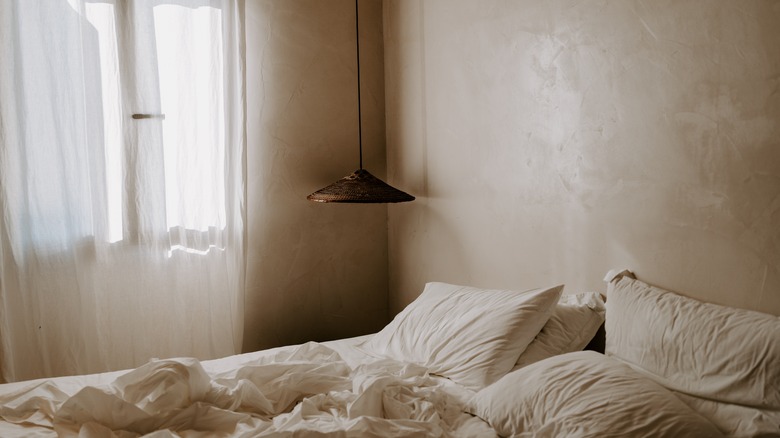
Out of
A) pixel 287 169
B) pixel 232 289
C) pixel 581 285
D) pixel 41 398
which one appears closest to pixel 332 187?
pixel 287 169

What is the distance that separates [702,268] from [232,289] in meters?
2.10

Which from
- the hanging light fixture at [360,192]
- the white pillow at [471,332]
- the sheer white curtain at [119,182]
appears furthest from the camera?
the hanging light fixture at [360,192]

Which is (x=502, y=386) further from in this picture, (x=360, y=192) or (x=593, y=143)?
(x=360, y=192)

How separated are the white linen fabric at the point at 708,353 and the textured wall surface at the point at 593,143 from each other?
0.43 feet

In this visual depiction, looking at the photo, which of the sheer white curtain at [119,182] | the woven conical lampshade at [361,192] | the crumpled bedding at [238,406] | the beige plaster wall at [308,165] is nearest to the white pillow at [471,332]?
the crumpled bedding at [238,406]

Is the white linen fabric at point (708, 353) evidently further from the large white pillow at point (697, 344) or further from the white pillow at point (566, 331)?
the white pillow at point (566, 331)

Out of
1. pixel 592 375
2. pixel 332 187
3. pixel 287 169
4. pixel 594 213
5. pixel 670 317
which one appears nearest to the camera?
pixel 592 375

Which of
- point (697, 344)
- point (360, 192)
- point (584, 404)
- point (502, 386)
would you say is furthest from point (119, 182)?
point (697, 344)

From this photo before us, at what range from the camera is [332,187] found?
2.85 meters

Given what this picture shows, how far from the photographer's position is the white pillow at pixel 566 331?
196 cm

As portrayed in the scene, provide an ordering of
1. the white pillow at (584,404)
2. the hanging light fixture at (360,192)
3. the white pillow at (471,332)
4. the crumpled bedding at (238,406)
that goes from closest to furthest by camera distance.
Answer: the white pillow at (584,404) < the crumpled bedding at (238,406) < the white pillow at (471,332) < the hanging light fixture at (360,192)

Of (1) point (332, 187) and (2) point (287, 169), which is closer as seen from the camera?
(1) point (332, 187)

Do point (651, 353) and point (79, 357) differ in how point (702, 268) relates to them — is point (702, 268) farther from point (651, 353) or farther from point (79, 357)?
point (79, 357)

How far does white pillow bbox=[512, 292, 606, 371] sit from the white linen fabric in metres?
0.15
